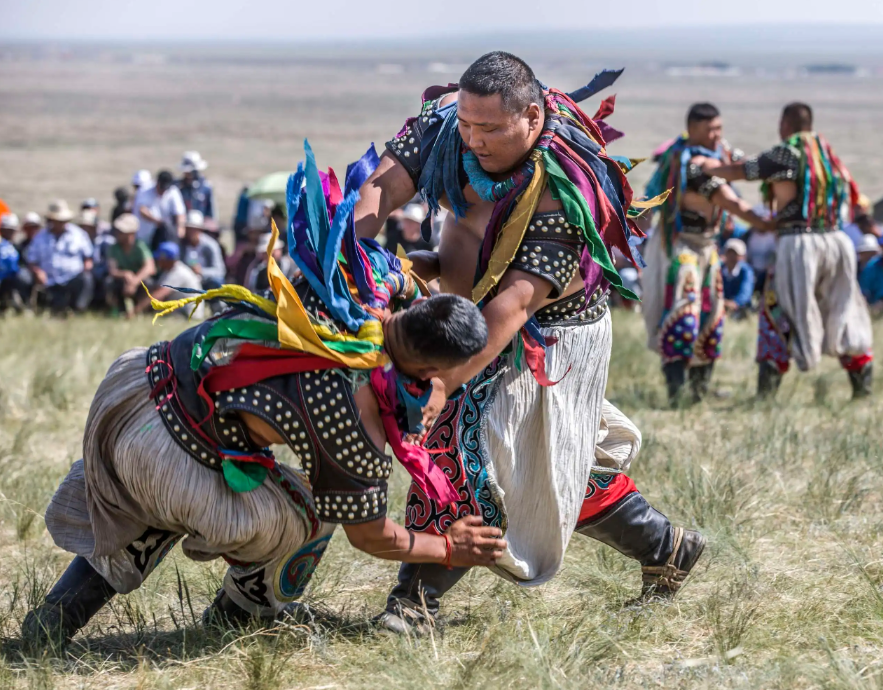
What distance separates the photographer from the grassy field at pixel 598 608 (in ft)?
10.5

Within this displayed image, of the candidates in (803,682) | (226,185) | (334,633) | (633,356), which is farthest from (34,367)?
(226,185)

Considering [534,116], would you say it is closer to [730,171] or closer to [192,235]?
[730,171]

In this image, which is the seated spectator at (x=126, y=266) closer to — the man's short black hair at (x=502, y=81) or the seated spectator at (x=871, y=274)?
the seated spectator at (x=871, y=274)

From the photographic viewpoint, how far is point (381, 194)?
3.39 metres

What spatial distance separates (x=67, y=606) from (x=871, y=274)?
9051 millimetres

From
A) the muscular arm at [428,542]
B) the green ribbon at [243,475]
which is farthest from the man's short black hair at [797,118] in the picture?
the green ribbon at [243,475]

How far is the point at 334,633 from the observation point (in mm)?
3508

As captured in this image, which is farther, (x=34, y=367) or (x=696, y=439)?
(x=34, y=367)

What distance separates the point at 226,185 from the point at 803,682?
966 inches

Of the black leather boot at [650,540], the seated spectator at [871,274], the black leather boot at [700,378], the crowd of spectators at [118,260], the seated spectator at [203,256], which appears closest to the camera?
the black leather boot at [650,540]

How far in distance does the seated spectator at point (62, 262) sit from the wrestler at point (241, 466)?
8.27 meters

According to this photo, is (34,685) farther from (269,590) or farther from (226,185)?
(226,185)

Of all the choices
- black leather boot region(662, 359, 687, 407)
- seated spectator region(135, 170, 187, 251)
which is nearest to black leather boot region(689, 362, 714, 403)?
black leather boot region(662, 359, 687, 407)

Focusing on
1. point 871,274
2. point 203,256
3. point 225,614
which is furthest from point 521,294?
point 203,256
